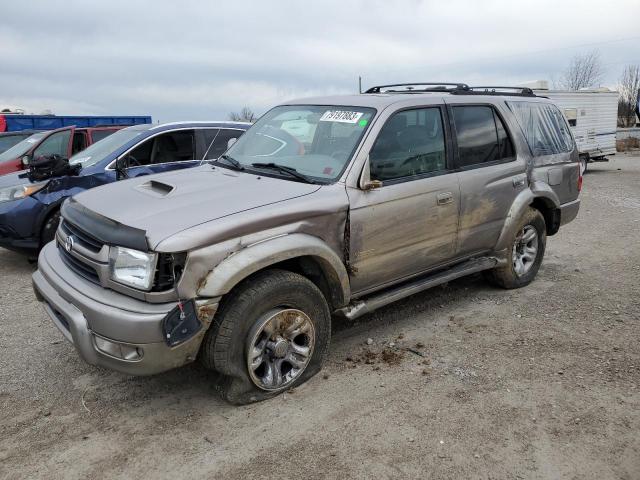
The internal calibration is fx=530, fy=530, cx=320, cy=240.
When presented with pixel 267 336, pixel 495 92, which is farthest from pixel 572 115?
pixel 267 336

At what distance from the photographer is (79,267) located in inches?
131

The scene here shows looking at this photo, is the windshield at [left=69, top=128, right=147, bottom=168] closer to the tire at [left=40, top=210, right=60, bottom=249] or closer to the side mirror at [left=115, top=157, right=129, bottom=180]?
the side mirror at [left=115, top=157, right=129, bottom=180]

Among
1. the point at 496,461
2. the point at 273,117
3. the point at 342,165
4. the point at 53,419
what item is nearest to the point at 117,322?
the point at 53,419

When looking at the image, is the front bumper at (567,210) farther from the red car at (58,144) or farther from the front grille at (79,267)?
the red car at (58,144)

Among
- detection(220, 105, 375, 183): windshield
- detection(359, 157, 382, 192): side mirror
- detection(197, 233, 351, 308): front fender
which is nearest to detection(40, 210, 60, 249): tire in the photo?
detection(220, 105, 375, 183): windshield

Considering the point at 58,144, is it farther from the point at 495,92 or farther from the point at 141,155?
the point at 495,92

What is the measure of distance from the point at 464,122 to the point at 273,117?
1657 mm

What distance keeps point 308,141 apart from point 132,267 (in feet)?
5.74

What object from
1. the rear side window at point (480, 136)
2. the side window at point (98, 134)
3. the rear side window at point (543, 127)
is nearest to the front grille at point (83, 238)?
the rear side window at point (480, 136)

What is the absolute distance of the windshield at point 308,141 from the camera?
12.5 feet


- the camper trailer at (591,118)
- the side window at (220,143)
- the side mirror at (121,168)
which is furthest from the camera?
the camper trailer at (591,118)

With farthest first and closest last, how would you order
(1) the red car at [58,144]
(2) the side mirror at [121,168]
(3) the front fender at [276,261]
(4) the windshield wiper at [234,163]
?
(1) the red car at [58,144]
(2) the side mirror at [121,168]
(4) the windshield wiper at [234,163]
(3) the front fender at [276,261]

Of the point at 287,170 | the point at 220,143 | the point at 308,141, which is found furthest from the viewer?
the point at 220,143

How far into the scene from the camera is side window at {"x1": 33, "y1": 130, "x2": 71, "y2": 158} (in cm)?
950
